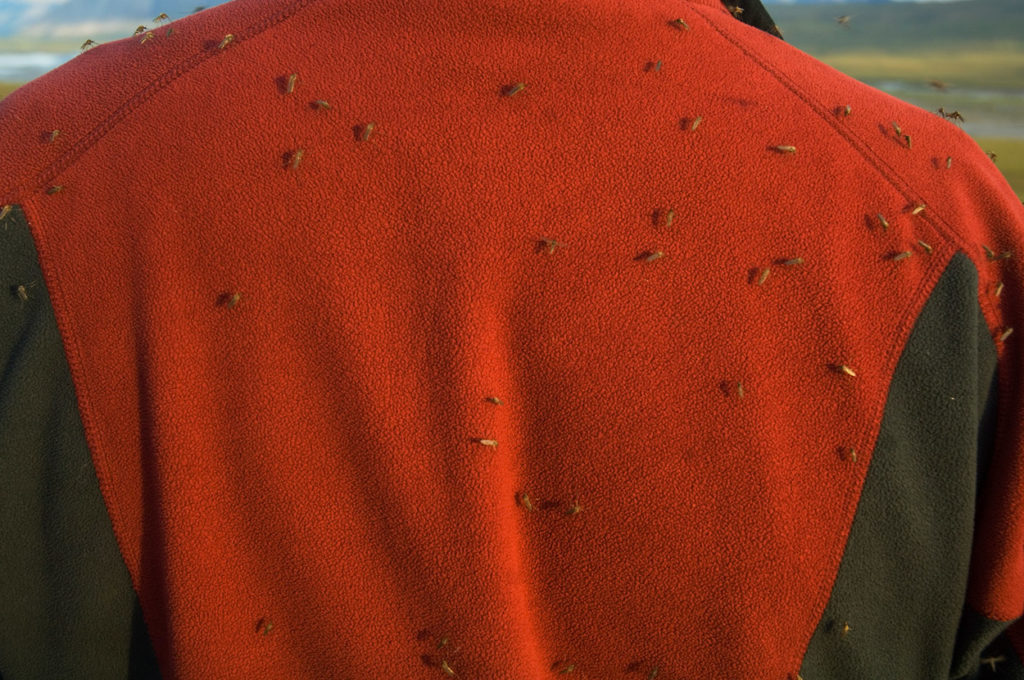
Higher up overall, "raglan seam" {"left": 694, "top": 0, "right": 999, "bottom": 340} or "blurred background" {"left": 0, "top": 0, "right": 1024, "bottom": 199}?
"raglan seam" {"left": 694, "top": 0, "right": 999, "bottom": 340}

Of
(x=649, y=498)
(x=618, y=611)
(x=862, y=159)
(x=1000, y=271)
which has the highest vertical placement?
(x=862, y=159)

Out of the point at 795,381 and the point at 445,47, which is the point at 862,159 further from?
the point at 445,47

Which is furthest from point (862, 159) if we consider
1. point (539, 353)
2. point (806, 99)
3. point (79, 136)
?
point (79, 136)

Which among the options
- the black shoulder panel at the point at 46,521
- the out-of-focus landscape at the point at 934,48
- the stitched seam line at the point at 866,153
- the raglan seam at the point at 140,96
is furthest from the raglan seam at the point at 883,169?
the out-of-focus landscape at the point at 934,48

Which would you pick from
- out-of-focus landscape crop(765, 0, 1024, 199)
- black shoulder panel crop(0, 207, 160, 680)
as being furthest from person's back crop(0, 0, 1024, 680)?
out-of-focus landscape crop(765, 0, 1024, 199)

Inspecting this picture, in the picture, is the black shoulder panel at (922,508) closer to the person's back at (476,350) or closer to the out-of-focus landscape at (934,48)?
the person's back at (476,350)

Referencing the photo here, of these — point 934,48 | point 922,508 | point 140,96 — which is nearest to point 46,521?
point 140,96

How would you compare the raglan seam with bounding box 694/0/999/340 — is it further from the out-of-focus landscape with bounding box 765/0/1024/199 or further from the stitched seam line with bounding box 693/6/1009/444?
the out-of-focus landscape with bounding box 765/0/1024/199
